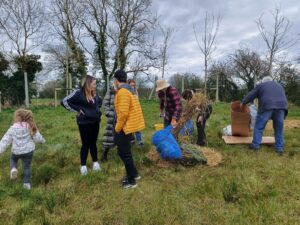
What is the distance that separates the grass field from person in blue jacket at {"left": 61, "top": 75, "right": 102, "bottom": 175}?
1.67ft

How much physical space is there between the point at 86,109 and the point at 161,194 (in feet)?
5.69

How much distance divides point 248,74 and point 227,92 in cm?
656

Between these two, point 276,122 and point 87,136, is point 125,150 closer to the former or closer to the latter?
point 87,136

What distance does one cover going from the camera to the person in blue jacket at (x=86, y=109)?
180 inches

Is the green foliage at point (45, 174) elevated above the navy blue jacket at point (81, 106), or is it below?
below

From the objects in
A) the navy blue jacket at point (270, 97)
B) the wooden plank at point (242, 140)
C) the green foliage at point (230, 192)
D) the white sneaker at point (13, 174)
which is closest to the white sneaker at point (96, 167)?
the white sneaker at point (13, 174)

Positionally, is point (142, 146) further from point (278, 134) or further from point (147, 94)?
point (147, 94)

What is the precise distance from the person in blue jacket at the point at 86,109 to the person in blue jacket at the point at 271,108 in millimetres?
3273

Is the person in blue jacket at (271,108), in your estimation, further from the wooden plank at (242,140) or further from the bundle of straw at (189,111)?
the bundle of straw at (189,111)

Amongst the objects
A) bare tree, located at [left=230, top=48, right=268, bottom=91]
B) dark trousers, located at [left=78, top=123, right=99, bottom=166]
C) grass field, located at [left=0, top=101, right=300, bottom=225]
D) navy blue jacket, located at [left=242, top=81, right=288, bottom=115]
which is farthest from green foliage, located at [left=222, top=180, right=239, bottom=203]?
bare tree, located at [left=230, top=48, right=268, bottom=91]

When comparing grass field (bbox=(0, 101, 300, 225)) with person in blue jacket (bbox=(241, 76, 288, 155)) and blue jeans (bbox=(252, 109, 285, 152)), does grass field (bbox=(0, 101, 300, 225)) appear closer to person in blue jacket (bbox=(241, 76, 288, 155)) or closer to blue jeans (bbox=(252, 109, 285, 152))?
blue jeans (bbox=(252, 109, 285, 152))

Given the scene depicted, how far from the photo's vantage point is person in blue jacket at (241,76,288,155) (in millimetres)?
5887

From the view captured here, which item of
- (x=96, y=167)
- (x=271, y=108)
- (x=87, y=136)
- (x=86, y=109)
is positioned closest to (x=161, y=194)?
(x=96, y=167)

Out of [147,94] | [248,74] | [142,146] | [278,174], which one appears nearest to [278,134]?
[278,174]
